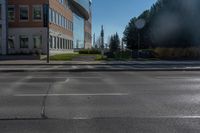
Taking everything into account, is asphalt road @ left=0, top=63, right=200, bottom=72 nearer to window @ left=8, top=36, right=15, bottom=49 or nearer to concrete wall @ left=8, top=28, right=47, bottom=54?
concrete wall @ left=8, top=28, right=47, bottom=54

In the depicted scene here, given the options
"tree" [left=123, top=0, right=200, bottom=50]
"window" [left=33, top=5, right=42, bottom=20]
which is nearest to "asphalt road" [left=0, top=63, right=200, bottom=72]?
"tree" [left=123, top=0, right=200, bottom=50]

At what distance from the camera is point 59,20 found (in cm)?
6656

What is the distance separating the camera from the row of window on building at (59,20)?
59.3 metres

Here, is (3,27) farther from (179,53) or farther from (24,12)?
(179,53)

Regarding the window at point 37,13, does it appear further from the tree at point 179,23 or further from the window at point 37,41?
the tree at point 179,23

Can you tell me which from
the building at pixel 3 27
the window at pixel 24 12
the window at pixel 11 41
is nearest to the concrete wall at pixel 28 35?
the window at pixel 11 41

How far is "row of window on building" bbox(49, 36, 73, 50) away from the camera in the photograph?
60188 millimetres

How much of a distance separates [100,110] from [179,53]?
43080 mm

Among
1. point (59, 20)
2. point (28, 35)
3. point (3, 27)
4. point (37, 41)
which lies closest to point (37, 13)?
point (28, 35)

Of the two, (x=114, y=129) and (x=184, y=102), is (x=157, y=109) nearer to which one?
(x=184, y=102)

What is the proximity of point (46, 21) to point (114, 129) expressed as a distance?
1360 inches

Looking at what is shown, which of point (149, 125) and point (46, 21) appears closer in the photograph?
point (149, 125)

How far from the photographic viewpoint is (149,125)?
8250 mm

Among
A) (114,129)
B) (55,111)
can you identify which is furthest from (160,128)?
(55,111)
